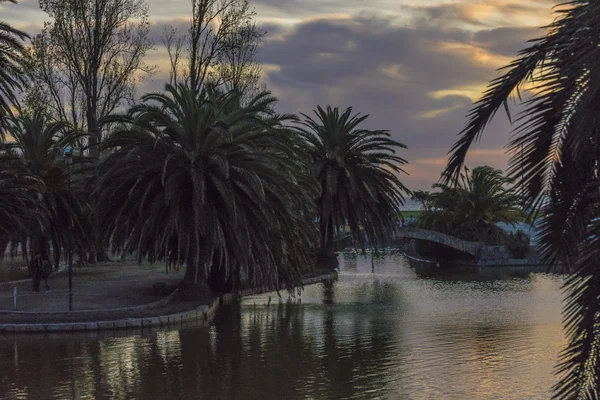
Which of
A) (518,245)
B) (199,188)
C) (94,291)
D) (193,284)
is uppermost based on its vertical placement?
(199,188)

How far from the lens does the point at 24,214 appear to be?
34906mm

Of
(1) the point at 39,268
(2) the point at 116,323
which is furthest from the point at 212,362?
(1) the point at 39,268

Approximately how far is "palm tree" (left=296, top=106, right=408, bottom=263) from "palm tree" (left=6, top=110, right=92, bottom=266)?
15.6m

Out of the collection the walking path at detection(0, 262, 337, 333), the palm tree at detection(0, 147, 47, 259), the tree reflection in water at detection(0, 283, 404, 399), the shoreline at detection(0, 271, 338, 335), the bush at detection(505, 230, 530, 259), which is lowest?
the tree reflection in water at detection(0, 283, 404, 399)

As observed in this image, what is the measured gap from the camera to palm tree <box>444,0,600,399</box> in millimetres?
7504

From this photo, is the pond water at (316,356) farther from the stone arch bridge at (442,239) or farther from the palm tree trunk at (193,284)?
the stone arch bridge at (442,239)

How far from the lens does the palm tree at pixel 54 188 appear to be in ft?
127

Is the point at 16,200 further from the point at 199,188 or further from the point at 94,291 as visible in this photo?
the point at 199,188

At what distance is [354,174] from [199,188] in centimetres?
2102

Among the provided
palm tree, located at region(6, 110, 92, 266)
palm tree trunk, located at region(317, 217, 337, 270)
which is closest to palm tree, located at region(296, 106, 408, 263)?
palm tree trunk, located at region(317, 217, 337, 270)

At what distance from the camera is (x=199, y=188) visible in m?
31.3

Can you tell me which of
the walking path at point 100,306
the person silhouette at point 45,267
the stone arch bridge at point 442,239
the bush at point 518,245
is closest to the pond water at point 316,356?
the walking path at point 100,306

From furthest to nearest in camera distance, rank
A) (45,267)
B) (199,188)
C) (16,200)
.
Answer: (45,267), (16,200), (199,188)

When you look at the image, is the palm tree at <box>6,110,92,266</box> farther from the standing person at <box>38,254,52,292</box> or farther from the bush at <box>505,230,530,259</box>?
the bush at <box>505,230,530,259</box>
